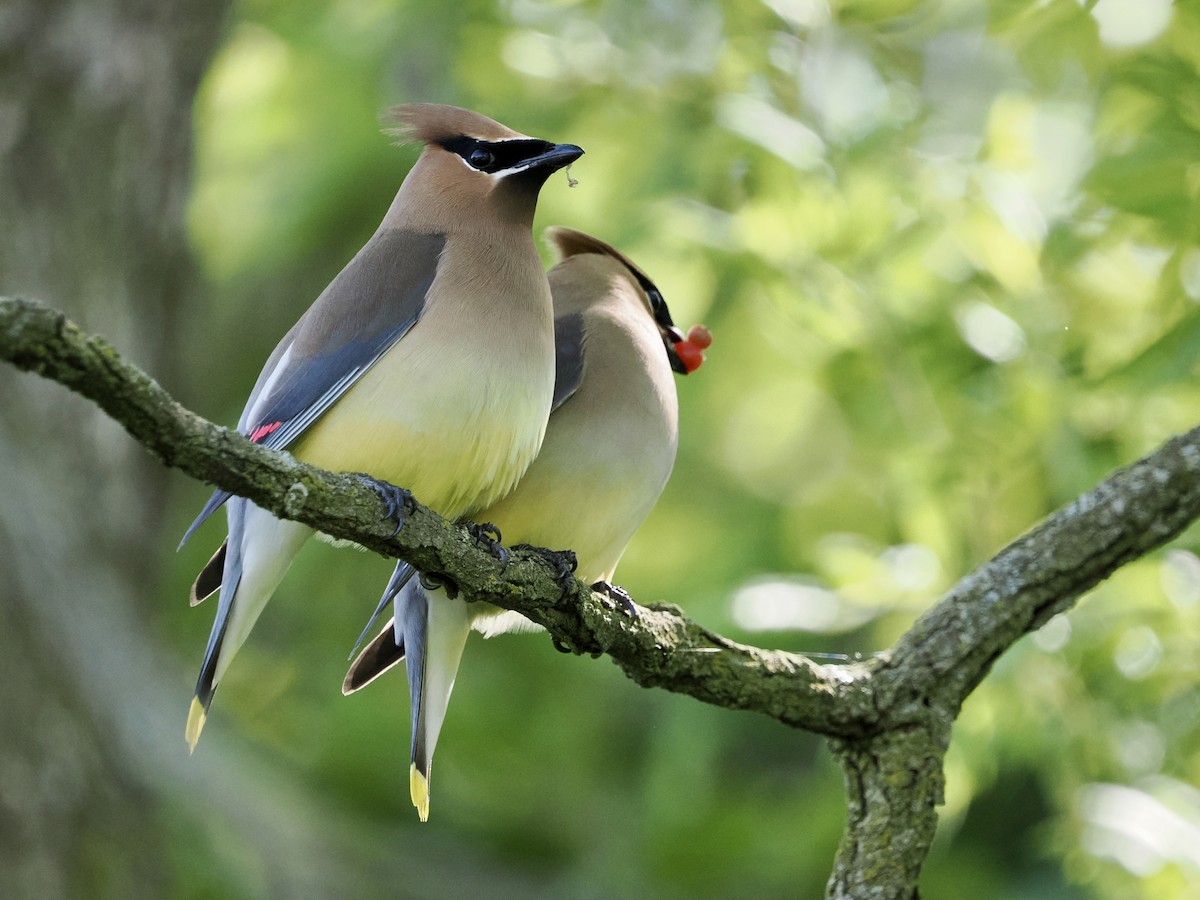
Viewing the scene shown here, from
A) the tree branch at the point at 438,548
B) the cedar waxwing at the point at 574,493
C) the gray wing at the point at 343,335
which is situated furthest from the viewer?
the cedar waxwing at the point at 574,493

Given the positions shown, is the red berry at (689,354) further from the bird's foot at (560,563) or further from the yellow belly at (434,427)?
the bird's foot at (560,563)

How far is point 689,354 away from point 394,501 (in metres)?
2.06

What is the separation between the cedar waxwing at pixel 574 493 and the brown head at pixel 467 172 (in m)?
0.49

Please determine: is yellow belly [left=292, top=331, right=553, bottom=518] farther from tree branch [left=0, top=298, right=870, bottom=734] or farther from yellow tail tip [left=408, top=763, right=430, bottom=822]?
yellow tail tip [left=408, top=763, right=430, bottom=822]

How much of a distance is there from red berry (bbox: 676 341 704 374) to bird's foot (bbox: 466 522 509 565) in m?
1.22

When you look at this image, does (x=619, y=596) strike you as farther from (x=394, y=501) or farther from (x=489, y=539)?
(x=394, y=501)

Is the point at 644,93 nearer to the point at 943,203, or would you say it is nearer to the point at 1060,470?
the point at 943,203

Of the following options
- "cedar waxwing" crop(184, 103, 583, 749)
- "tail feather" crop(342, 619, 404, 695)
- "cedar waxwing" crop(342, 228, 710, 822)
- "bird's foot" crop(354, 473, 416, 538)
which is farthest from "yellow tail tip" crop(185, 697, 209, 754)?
"bird's foot" crop(354, 473, 416, 538)

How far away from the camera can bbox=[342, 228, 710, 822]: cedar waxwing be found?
3.73 m

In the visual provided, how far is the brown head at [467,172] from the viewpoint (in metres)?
3.62

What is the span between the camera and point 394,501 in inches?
102

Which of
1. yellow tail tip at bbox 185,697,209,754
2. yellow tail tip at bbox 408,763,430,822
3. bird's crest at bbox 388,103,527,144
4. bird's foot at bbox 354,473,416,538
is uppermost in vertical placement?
bird's crest at bbox 388,103,527,144

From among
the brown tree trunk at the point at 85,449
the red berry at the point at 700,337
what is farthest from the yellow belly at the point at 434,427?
the brown tree trunk at the point at 85,449

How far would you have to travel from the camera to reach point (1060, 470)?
432 cm
